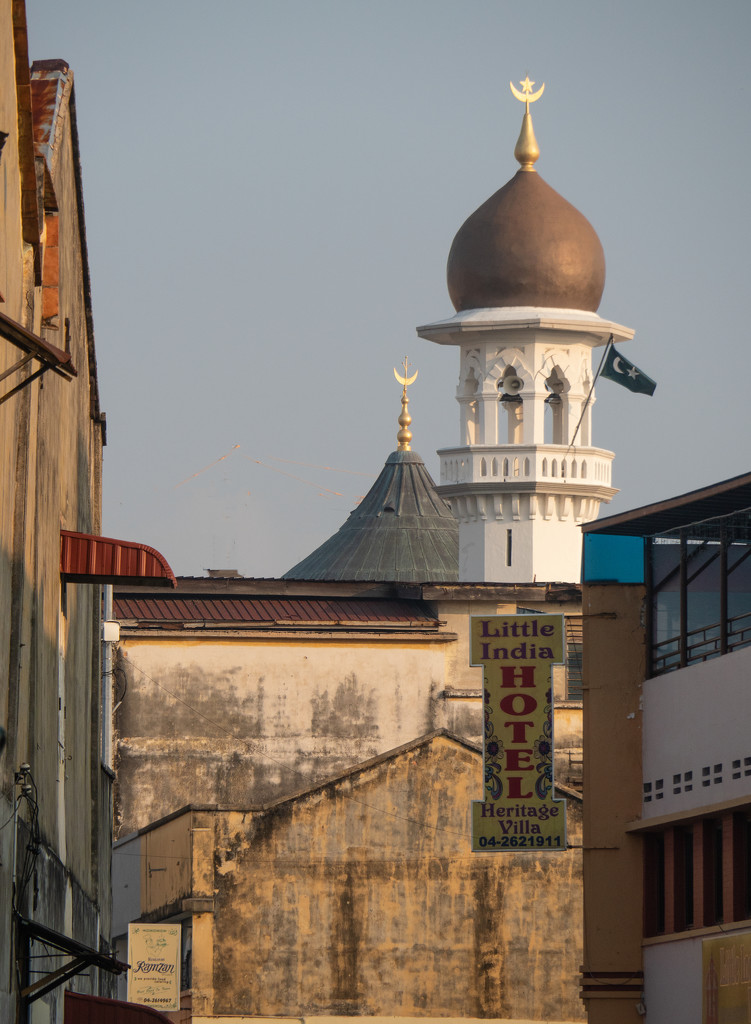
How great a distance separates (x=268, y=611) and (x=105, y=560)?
27.1m

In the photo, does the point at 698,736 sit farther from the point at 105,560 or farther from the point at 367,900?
the point at 367,900

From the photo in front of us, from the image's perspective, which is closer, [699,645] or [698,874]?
[698,874]

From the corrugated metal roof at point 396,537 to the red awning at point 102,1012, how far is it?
5149 cm

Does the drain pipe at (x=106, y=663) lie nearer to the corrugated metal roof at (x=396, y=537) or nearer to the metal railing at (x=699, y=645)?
the metal railing at (x=699, y=645)

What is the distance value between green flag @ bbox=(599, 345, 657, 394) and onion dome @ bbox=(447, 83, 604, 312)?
11.0 metres

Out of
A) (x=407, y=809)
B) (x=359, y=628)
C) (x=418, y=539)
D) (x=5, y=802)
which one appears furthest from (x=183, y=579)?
(x=5, y=802)

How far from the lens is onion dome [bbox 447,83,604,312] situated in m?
Result: 67.8

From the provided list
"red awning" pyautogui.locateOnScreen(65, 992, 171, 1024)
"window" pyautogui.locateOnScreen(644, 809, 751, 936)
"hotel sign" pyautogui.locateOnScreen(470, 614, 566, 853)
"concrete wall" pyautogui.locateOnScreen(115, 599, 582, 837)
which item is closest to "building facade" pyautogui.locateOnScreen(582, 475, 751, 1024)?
"window" pyautogui.locateOnScreen(644, 809, 751, 936)

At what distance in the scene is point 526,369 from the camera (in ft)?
227

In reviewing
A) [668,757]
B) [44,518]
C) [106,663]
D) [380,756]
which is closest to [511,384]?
[380,756]

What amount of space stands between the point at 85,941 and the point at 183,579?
24426 mm

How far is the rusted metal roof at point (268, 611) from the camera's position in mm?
45500

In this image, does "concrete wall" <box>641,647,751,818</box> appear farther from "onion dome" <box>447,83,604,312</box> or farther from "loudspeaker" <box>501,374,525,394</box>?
"loudspeaker" <box>501,374,525,394</box>

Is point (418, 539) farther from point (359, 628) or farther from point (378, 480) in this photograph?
point (359, 628)
